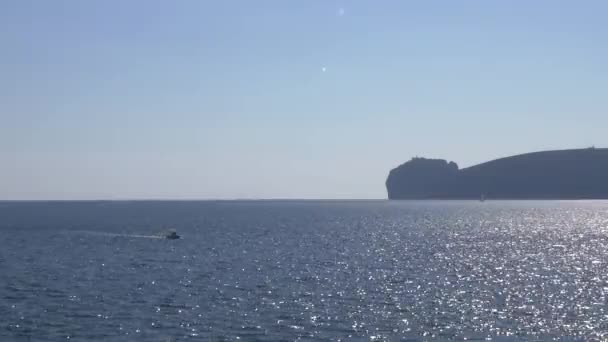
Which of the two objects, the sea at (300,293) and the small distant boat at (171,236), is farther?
the small distant boat at (171,236)

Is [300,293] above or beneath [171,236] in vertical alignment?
beneath

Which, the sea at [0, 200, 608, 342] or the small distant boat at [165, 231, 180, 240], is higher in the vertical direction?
the small distant boat at [165, 231, 180, 240]

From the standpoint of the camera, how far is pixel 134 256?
101250mm

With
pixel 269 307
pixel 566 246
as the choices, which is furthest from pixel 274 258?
pixel 566 246

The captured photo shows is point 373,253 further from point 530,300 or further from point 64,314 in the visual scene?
point 64,314

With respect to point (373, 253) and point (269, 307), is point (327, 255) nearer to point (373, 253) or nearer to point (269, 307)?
point (373, 253)

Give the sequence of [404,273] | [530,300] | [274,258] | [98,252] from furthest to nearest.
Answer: [98,252] → [274,258] → [404,273] → [530,300]

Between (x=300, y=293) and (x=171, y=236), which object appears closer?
(x=300, y=293)

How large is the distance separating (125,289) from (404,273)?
30.5 meters

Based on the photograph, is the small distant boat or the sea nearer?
the sea

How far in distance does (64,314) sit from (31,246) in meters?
69.2

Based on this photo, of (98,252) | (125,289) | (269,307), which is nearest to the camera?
(269,307)

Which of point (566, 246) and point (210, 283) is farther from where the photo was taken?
point (566, 246)

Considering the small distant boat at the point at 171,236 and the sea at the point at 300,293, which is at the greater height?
the small distant boat at the point at 171,236
